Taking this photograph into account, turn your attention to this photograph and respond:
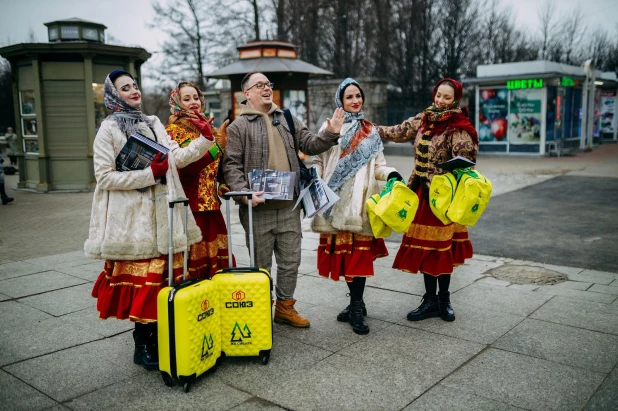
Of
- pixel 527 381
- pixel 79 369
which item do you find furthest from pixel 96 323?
pixel 527 381

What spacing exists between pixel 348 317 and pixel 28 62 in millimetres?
11266

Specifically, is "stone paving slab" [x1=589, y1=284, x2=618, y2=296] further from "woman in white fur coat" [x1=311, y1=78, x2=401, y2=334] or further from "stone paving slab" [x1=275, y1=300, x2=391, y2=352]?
"woman in white fur coat" [x1=311, y1=78, x2=401, y2=334]

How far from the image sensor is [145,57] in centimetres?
1328

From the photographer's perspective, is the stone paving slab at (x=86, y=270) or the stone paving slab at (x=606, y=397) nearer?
the stone paving slab at (x=606, y=397)

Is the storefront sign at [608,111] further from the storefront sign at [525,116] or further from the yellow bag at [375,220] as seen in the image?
the yellow bag at [375,220]

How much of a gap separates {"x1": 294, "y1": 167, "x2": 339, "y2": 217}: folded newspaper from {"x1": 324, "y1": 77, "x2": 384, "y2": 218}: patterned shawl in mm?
187

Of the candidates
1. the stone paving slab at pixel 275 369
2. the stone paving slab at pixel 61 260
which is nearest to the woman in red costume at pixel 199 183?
the stone paving slab at pixel 275 369

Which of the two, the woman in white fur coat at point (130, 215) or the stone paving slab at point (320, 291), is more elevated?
the woman in white fur coat at point (130, 215)

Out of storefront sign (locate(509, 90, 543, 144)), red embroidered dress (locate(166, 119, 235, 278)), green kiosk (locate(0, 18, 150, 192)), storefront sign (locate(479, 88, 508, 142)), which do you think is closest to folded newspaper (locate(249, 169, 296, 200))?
red embroidered dress (locate(166, 119, 235, 278))

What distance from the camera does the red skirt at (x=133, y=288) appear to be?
134 inches

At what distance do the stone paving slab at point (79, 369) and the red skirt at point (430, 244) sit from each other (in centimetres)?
224

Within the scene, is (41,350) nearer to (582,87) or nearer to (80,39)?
(80,39)

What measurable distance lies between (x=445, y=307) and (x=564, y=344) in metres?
0.93

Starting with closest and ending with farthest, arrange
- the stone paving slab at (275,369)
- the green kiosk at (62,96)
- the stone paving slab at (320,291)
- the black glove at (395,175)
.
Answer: the stone paving slab at (275,369) < the black glove at (395,175) < the stone paving slab at (320,291) < the green kiosk at (62,96)
